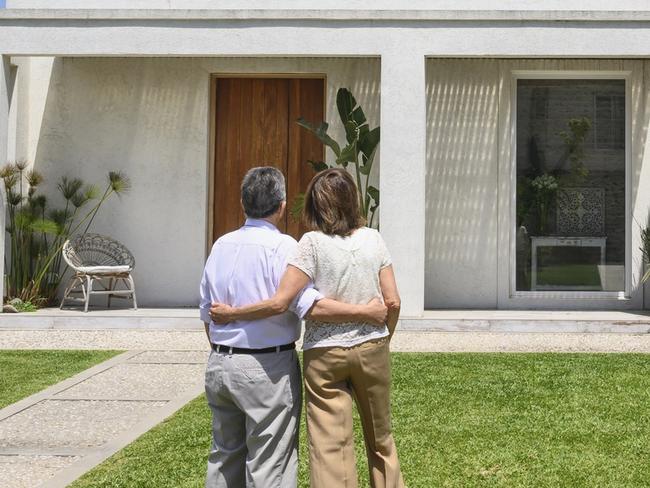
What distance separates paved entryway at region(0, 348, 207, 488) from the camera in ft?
16.4

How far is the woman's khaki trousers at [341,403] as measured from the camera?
3.70 m

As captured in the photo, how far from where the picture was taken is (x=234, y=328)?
3695mm

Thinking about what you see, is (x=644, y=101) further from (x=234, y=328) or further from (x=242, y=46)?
(x=234, y=328)

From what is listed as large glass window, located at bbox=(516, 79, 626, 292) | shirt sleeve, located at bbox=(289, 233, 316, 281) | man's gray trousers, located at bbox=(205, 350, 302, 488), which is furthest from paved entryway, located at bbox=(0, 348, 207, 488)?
large glass window, located at bbox=(516, 79, 626, 292)

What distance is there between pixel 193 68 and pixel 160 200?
6.34 ft

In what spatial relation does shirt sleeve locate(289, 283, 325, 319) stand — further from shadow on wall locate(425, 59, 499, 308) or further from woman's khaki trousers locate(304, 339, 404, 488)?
shadow on wall locate(425, 59, 499, 308)

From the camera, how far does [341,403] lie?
147 inches

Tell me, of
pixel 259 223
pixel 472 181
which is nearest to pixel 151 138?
pixel 472 181

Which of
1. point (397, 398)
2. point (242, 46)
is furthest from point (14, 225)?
point (397, 398)

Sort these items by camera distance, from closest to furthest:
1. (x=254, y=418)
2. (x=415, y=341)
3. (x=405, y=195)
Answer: (x=254, y=418) < (x=415, y=341) < (x=405, y=195)

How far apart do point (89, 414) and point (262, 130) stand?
684cm

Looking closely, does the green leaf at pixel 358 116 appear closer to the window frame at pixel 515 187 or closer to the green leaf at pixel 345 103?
the green leaf at pixel 345 103
